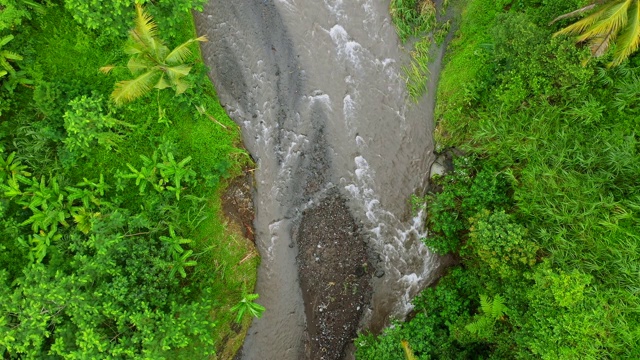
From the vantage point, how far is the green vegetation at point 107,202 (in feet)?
24.1

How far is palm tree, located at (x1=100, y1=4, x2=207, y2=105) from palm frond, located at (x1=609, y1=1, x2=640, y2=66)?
7.98m

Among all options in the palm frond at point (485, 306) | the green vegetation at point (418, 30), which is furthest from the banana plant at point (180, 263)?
the green vegetation at point (418, 30)

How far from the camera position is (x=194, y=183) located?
30.7 feet

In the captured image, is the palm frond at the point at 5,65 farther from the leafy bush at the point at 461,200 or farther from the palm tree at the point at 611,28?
the palm tree at the point at 611,28

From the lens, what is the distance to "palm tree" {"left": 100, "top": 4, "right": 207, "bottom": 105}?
7.64m

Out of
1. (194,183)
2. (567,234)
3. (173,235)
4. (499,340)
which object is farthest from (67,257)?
(567,234)

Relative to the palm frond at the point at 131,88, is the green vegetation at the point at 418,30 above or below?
above

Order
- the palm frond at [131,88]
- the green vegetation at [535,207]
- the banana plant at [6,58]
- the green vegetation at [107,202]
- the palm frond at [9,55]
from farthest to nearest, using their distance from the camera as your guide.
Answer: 1. the palm frond at [9,55]
2. the banana plant at [6,58]
3. the palm frond at [131,88]
4. the green vegetation at [107,202]
5. the green vegetation at [535,207]

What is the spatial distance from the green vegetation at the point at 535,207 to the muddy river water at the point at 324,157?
3.41 feet

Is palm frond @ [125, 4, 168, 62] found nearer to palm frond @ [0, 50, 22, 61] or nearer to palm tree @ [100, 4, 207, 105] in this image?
palm tree @ [100, 4, 207, 105]

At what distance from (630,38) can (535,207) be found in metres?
3.56

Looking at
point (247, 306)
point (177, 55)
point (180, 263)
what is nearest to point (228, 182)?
point (180, 263)

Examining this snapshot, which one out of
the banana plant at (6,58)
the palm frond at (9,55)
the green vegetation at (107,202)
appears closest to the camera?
the green vegetation at (107,202)

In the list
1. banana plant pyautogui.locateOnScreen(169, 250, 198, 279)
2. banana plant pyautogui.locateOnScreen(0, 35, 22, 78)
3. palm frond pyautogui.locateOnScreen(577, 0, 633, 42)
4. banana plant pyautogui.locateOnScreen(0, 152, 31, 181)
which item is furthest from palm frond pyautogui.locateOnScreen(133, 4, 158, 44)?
palm frond pyautogui.locateOnScreen(577, 0, 633, 42)
